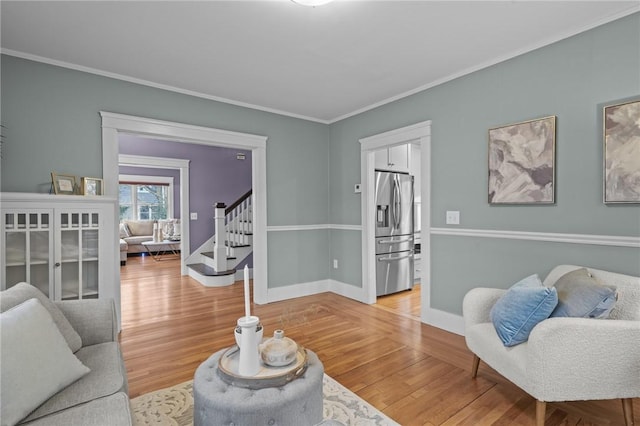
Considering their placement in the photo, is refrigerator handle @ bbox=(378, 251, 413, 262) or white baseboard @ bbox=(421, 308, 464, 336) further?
refrigerator handle @ bbox=(378, 251, 413, 262)

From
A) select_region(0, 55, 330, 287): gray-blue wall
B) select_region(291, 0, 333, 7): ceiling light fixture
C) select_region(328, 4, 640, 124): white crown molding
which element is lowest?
select_region(0, 55, 330, 287): gray-blue wall

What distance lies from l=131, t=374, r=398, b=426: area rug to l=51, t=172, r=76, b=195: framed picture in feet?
6.46

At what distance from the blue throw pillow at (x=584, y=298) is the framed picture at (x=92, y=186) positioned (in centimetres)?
381

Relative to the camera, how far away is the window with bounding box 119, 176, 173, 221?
914cm

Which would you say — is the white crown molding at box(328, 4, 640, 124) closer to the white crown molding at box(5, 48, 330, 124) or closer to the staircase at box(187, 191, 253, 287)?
the white crown molding at box(5, 48, 330, 124)

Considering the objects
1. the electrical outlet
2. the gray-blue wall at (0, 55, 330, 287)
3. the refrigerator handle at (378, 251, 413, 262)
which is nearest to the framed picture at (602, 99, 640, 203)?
the electrical outlet

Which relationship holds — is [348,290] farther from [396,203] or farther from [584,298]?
[584,298]

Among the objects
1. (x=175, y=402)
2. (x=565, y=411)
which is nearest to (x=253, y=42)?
(x=175, y=402)

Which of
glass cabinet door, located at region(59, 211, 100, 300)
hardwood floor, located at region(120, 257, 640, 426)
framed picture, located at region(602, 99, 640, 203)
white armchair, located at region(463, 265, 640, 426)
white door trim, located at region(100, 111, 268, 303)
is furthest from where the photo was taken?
white door trim, located at region(100, 111, 268, 303)

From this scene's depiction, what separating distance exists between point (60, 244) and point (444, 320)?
3659 mm

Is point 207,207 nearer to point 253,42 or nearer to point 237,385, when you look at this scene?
point 253,42

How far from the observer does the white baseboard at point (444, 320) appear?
10.5ft

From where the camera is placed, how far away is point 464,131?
3.16m

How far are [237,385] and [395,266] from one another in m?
3.53
